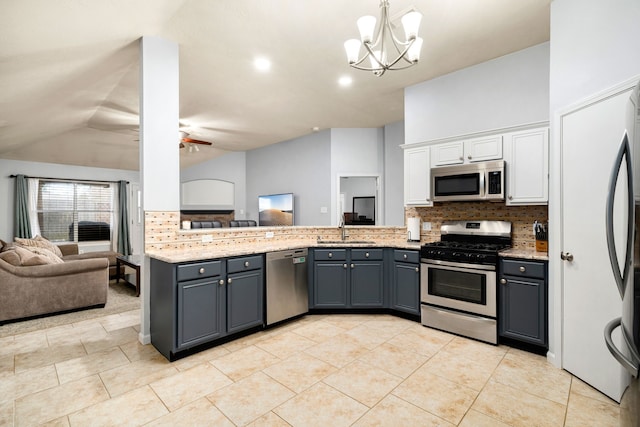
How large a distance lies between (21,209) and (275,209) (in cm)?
503

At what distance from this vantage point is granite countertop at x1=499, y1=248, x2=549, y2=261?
260cm

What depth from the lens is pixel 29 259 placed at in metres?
3.58

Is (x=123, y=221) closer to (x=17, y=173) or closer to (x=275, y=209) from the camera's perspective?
(x=17, y=173)

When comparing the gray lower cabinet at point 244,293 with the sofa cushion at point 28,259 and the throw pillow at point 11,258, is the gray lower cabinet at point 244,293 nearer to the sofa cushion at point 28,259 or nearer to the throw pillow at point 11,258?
the sofa cushion at point 28,259

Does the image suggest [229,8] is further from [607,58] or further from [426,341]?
[426,341]

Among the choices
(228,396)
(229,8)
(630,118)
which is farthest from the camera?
(229,8)

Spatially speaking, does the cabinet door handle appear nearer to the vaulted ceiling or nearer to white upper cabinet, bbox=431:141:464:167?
white upper cabinet, bbox=431:141:464:167

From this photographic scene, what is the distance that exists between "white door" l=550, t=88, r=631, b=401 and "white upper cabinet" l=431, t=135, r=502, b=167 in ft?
2.33

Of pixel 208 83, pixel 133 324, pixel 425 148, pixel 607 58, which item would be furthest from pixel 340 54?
pixel 133 324

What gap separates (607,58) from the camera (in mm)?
2057

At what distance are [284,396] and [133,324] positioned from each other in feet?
7.42

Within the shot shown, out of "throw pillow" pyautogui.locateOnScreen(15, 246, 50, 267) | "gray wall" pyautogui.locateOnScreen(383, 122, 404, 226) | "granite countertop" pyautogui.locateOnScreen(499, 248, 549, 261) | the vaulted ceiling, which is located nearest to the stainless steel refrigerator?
"granite countertop" pyautogui.locateOnScreen(499, 248, 549, 261)

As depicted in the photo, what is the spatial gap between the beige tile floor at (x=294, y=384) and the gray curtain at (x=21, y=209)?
4.36m

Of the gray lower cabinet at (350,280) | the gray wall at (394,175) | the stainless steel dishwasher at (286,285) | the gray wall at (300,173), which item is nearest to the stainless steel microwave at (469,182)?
the gray lower cabinet at (350,280)
